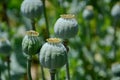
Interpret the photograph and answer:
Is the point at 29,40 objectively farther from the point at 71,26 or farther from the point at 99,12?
the point at 99,12

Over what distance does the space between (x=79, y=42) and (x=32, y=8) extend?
1.15 m

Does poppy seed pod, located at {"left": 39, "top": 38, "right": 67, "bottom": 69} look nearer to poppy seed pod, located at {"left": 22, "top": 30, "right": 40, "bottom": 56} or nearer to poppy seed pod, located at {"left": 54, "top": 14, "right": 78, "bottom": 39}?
poppy seed pod, located at {"left": 22, "top": 30, "right": 40, "bottom": 56}

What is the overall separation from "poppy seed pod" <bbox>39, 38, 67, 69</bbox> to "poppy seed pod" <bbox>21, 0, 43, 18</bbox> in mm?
372

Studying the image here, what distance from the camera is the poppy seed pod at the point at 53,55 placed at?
52.4 inches

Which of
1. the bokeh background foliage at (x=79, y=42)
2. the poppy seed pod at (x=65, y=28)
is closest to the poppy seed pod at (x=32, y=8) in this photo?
the poppy seed pod at (x=65, y=28)

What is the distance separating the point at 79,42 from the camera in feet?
9.23

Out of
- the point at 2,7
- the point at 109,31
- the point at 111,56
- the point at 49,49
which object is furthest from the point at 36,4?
the point at 2,7

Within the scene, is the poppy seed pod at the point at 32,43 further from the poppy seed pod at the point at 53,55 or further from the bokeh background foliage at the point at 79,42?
the bokeh background foliage at the point at 79,42

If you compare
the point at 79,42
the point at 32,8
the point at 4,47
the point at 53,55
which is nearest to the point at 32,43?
the point at 53,55

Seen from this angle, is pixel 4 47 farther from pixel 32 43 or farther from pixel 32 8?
pixel 32 43

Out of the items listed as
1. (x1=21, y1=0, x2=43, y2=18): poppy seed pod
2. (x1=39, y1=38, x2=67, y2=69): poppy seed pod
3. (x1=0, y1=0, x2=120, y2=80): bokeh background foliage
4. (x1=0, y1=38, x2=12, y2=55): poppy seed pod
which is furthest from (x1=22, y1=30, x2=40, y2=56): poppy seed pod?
(x1=0, y1=0, x2=120, y2=80): bokeh background foliage

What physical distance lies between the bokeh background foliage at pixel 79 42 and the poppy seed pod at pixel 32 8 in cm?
58

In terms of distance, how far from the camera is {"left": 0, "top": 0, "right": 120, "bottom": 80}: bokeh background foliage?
2.49 m

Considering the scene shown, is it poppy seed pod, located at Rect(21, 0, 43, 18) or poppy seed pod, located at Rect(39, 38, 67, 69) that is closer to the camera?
poppy seed pod, located at Rect(39, 38, 67, 69)
